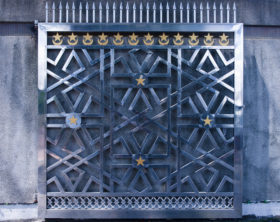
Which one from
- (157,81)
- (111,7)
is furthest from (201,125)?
(111,7)

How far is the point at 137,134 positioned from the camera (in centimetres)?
326

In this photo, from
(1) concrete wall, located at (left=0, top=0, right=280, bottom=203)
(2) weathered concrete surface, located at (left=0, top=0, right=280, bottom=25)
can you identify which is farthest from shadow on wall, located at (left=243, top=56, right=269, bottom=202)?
(2) weathered concrete surface, located at (left=0, top=0, right=280, bottom=25)

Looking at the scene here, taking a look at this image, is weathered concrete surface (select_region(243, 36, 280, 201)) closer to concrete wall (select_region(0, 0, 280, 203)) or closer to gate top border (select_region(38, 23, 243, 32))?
concrete wall (select_region(0, 0, 280, 203))

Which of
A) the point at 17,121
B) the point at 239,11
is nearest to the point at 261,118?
the point at 239,11

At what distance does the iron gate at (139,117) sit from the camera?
318cm

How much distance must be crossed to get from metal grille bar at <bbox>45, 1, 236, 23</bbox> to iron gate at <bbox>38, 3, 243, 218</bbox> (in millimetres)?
57

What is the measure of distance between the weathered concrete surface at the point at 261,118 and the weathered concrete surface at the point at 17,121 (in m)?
2.91

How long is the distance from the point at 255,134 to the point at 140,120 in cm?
161

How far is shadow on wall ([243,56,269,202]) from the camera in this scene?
3.42 metres

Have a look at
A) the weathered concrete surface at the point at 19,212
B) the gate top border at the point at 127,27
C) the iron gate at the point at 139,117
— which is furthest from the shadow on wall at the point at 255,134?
the weathered concrete surface at the point at 19,212

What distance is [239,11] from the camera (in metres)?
3.40

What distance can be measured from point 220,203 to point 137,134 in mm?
1434

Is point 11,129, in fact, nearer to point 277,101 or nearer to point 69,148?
point 69,148

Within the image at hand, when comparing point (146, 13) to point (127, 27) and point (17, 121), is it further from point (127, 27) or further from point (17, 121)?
point (17, 121)
